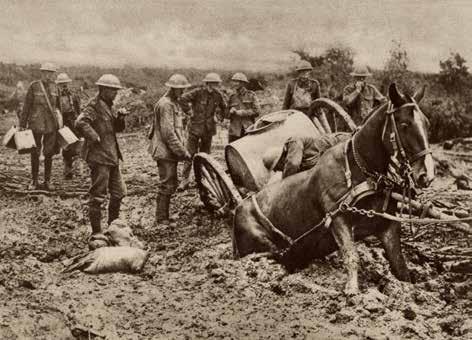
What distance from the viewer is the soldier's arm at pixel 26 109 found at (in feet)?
28.5

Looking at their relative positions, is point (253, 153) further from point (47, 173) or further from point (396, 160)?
point (47, 173)

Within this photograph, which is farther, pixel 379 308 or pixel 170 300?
pixel 170 300

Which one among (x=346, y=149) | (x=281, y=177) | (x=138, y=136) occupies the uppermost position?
(x=346, y=149)

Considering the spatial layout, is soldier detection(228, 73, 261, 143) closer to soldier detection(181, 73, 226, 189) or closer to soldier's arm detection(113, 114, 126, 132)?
soldier detection(181, 73, 226, 189)

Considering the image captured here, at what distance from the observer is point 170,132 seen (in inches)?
283

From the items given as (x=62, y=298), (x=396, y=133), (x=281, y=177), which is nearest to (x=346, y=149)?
(x=396, y=133)

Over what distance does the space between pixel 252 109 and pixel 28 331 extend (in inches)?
228

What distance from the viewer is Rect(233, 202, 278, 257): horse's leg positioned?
5.64 metres

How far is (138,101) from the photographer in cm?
1909

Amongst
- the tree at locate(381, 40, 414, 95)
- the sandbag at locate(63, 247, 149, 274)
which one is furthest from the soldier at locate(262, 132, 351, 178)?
the tree at locate(381, 40, 414, 95)

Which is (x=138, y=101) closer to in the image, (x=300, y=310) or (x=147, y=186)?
(x=147, y=186)

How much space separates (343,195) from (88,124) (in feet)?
9.98

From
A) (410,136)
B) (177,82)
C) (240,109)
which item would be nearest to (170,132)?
(177,82)

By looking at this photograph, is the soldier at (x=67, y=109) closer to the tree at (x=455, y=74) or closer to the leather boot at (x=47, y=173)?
the leather boot at (x=47, y=173)
